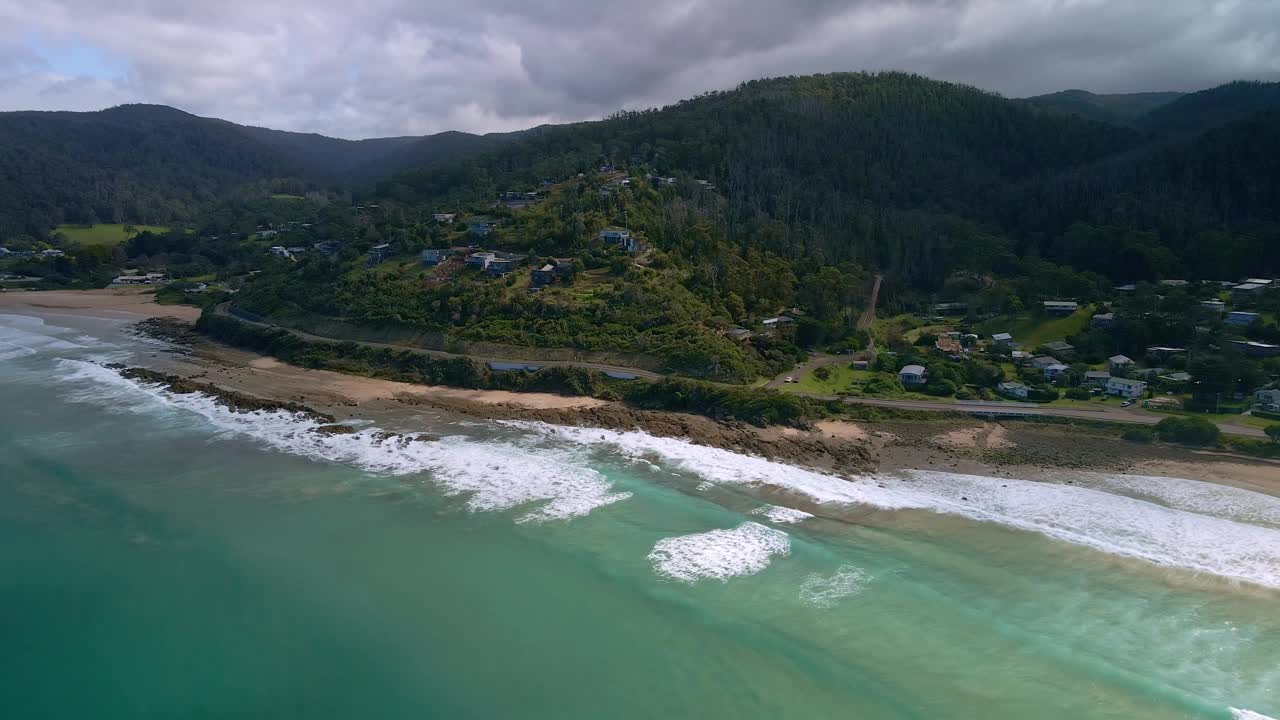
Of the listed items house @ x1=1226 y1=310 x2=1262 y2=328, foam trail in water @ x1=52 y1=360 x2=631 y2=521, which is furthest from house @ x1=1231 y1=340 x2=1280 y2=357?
foam trail in water @ x1=52 y1=360 x2=631 y2=521

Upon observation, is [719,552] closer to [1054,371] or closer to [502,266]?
[1054,371]

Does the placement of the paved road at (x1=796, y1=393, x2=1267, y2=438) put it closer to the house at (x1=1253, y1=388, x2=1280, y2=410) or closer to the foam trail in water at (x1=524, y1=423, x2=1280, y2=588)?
the house at (x1=1253, y1=388, x2=1280, y2=410)

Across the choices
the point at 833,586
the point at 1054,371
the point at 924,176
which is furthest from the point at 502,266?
the point at 924,176

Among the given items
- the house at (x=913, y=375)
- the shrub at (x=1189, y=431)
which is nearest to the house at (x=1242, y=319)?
the shrub at (x=1189, y=431)

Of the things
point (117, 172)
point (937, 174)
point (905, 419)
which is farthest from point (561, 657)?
point (117, 172)

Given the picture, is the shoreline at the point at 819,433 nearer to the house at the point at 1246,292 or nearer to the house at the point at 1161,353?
the house at the point at 1161,353
